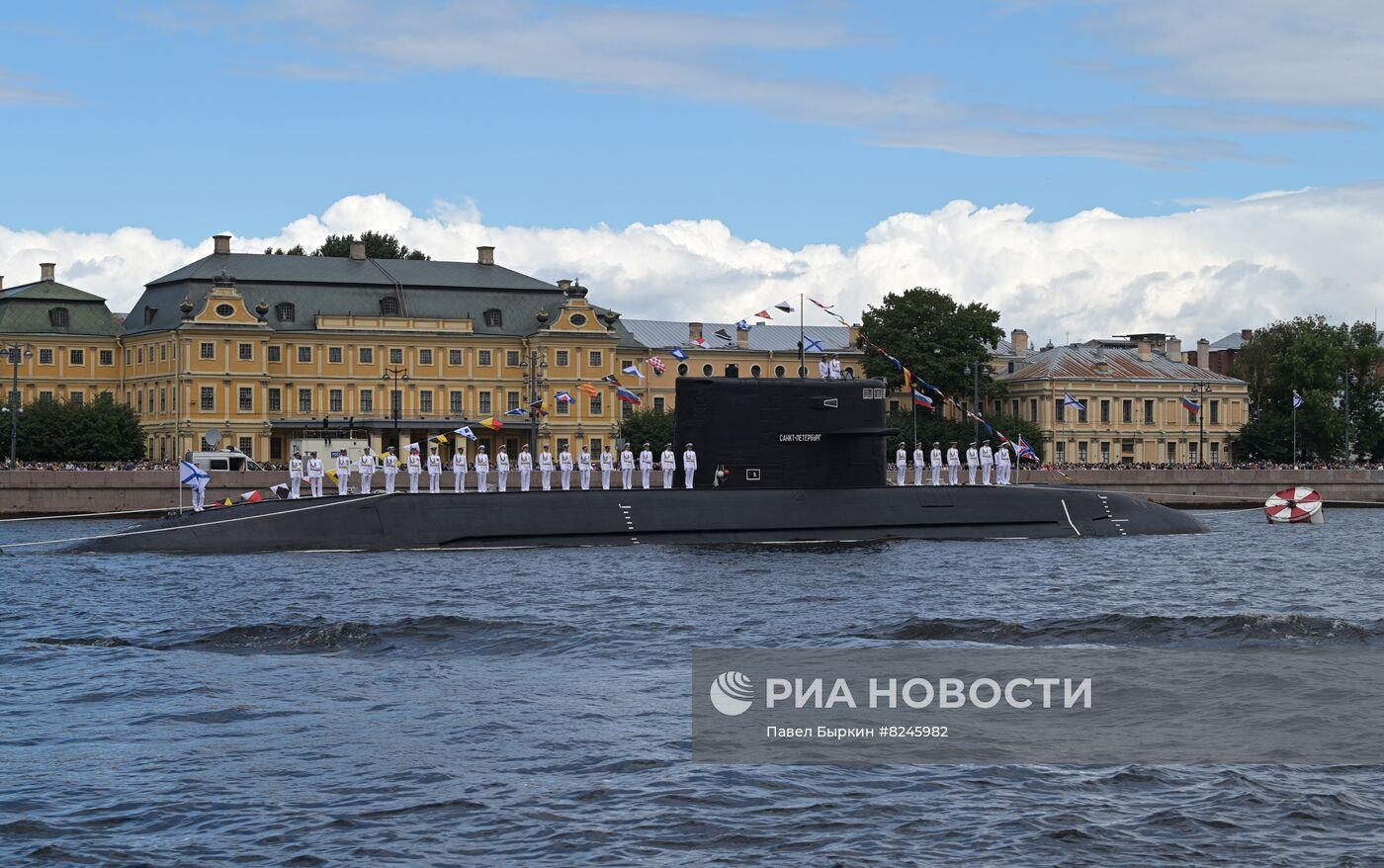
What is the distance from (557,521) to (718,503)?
3.52 m

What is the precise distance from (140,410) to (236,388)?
6.17 meters

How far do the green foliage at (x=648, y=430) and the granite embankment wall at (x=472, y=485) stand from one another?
15.8 meters

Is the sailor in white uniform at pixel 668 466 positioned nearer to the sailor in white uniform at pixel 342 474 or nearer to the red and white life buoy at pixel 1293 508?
the sailor in white uniform at pixel 342 474

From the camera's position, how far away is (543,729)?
15547mm

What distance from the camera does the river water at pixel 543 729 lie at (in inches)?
473

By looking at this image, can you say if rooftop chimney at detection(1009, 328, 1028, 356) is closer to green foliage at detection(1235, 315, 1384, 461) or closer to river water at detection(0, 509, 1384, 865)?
green foliage at detection(1235, 315, 1384, 461)

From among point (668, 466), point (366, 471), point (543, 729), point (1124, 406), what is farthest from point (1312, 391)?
point (543, 729)

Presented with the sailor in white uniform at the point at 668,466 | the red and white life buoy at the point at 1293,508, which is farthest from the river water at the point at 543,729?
the red and white life buoy at the point at 1293,508

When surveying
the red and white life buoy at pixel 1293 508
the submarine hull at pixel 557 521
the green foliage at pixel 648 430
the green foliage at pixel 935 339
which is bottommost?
the red and white life buoy at pixel 1293 508

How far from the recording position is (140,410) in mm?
79750

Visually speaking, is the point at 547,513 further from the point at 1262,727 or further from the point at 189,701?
the point at 1262,727

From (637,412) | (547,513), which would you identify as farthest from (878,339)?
(547,513)

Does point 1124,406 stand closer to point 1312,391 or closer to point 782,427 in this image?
point 1312,391

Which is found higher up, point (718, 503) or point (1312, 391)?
point (1312, 391)
